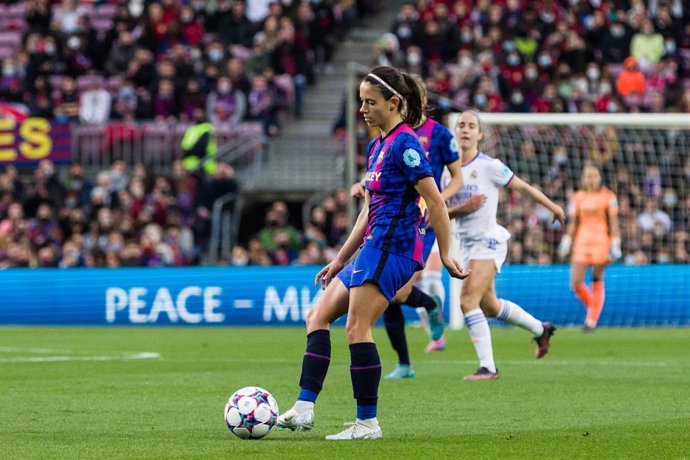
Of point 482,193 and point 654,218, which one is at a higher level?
point 482,193

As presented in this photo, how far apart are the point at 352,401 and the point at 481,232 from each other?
270 cm

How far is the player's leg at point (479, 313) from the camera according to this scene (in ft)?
40.4

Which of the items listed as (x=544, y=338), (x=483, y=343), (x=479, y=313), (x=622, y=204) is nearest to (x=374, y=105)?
(x=483, y=343)

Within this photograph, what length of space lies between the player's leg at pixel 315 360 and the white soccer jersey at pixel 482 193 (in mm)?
4440

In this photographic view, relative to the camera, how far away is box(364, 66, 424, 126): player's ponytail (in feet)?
26.6

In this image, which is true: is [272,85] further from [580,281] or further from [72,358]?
[72,358]

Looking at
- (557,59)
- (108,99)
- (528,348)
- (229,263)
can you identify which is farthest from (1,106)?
(528,348)

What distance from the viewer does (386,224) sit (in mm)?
8156

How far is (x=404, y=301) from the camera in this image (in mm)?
12789

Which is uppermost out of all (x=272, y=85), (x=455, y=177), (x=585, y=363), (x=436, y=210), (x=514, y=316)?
(x=272, y=85)

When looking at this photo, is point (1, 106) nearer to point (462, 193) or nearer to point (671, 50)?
point (671, 50)

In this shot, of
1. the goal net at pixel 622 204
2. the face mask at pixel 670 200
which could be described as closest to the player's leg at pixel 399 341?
the goal net at pixel 622 204

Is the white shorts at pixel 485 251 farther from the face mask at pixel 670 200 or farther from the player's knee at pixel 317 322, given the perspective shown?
the face mask at pixel 670 200

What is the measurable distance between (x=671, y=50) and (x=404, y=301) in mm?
17150
